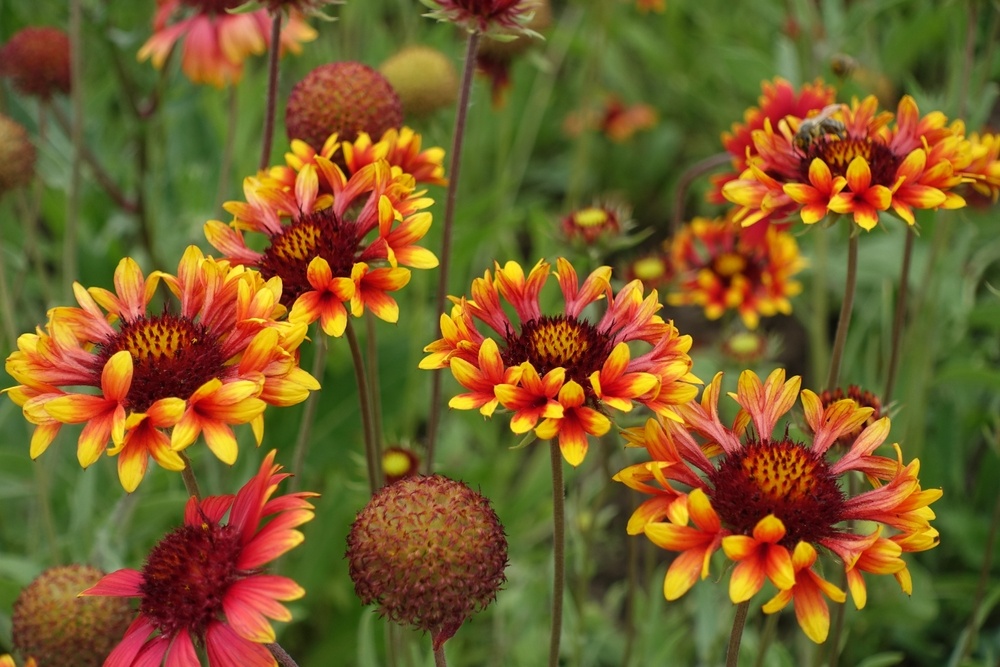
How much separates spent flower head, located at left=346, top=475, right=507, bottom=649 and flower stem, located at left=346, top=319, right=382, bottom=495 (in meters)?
0.22

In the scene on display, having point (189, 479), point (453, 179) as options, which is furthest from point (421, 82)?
point (189, 479)

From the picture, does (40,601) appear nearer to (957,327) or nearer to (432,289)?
(432,289)

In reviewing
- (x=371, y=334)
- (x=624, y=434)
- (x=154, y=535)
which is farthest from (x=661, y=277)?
(x=154, y=535)

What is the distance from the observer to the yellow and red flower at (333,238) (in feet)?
3.43

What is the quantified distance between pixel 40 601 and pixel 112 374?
1.39 ft

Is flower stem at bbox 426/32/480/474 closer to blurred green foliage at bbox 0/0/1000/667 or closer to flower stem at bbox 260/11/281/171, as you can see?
blurred green foliage at bbox 0/0/1000/667

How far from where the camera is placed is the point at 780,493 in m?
0.93

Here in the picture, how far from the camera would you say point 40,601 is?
1165 millimetres

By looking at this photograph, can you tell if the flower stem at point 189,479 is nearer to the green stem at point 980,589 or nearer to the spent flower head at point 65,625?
the spent flower head at point 65,625

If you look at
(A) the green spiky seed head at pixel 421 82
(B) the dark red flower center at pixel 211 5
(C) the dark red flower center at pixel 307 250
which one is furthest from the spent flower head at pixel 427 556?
(B) the dark red flower center at pixel 211 5

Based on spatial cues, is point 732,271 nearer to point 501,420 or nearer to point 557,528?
point 501,420

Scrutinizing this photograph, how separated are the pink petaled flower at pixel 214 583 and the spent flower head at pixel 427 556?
0.20 ft

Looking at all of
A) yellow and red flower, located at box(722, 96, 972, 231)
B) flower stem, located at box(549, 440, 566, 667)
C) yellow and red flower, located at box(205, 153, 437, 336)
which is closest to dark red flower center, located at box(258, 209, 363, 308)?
yellow and red flower, located at box(205, 153, 437, 336)

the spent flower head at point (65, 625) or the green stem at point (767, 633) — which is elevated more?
the green stem at point (767, 633)
